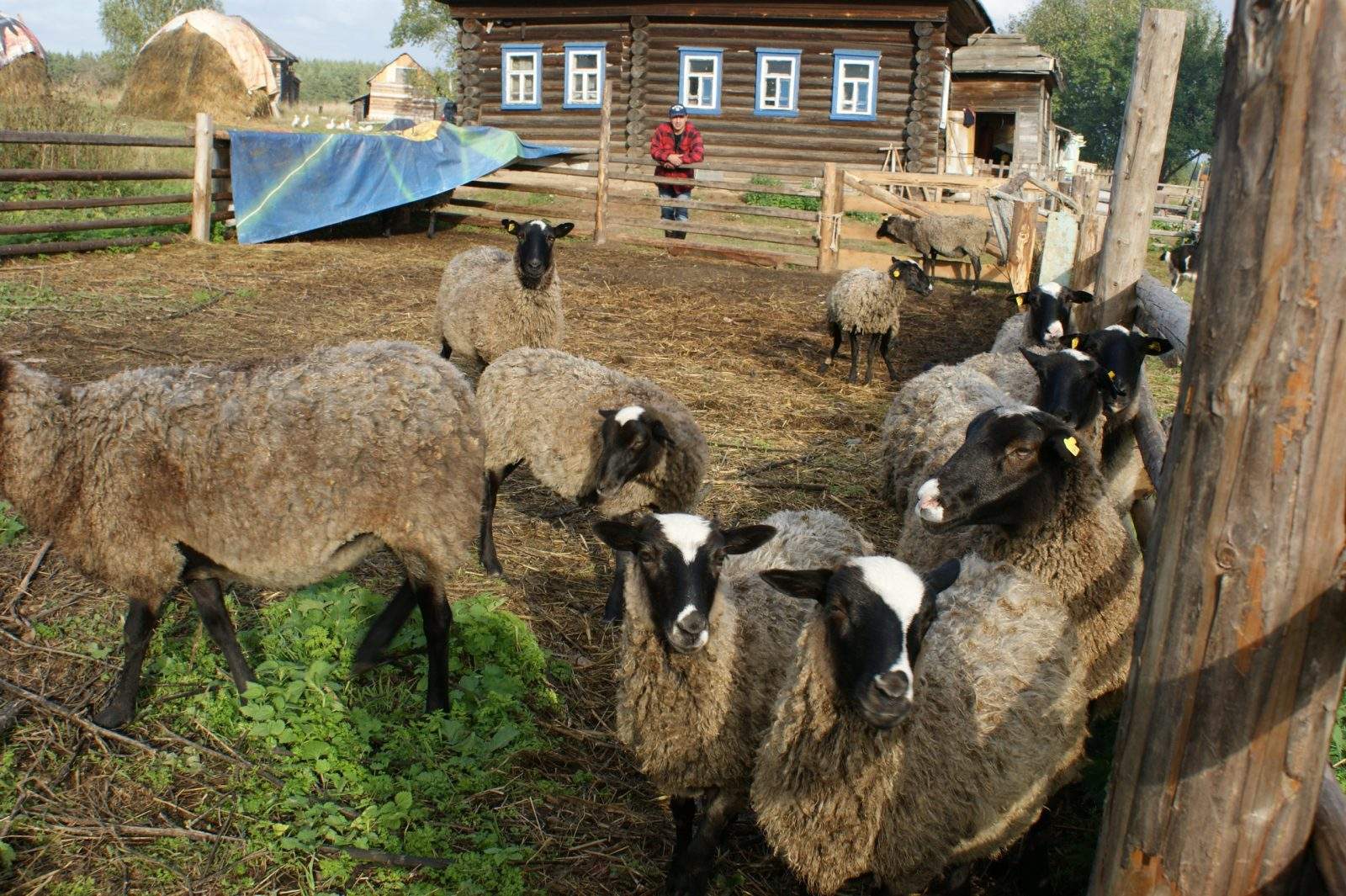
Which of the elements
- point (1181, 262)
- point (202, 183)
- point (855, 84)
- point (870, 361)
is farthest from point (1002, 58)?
point (870, 361)

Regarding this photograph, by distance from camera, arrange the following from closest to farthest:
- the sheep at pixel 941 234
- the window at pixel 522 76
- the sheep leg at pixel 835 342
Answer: the sheep leg at pixel 835 342, the sheep at pixel 941 234, the window at pixel 522 76

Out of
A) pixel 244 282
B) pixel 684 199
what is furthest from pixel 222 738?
pixel 684 199

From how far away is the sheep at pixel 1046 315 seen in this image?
7.58 meters

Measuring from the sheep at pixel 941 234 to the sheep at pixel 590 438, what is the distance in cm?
1363

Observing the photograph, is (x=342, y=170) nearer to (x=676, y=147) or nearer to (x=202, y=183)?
(x=202, y=183)

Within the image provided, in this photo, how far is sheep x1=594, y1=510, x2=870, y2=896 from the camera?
11.0ft

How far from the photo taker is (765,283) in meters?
14.9

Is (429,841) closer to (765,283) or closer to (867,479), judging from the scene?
(867,479)

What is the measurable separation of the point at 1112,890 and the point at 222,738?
3.12 m

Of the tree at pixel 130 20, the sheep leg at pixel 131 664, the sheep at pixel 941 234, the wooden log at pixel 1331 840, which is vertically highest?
the tree at pixel 130 20

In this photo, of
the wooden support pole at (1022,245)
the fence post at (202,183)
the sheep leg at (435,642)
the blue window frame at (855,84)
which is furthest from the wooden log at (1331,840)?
the blue window frame at (855,84)

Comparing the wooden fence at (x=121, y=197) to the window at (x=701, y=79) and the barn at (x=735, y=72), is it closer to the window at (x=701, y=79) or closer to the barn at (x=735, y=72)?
the barn at (x=735, y=72)

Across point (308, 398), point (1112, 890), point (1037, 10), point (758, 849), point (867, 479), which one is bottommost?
A: point (758, 849)

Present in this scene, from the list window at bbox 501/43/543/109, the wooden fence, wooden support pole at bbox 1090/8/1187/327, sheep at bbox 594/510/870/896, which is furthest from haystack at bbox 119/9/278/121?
sheep at bbox 594/510/870/896
